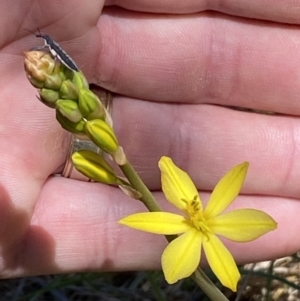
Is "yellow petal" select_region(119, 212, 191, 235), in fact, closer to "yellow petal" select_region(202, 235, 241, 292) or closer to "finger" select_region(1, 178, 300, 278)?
"yellow petal" select_region(202, 235, 241, 292)

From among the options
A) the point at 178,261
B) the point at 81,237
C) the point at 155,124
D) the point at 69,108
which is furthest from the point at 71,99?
the point at 155,124

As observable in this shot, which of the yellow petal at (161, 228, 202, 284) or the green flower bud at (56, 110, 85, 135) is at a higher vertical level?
the green flower bud at (56, 110, 85, 135)

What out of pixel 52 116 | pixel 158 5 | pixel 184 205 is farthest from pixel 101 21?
pixel 184 205

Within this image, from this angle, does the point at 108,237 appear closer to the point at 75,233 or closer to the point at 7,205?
the point at 75,233

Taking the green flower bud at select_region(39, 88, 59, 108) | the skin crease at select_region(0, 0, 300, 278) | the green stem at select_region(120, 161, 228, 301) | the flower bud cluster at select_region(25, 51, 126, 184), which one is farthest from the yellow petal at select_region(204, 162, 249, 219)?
the skin crease at select_region(0, 0, 300, 278)

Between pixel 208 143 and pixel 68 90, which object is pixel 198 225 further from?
pixel 208 143
